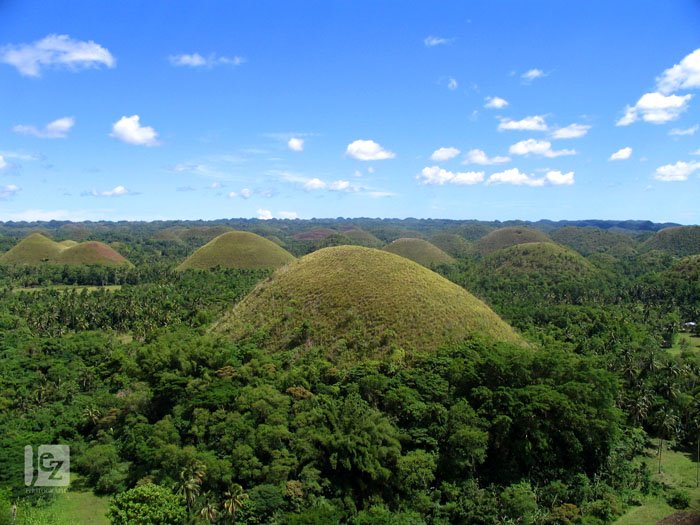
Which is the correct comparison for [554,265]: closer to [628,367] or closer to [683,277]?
[683,277]

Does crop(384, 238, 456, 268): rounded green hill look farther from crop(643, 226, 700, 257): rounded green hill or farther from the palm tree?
the palm tree

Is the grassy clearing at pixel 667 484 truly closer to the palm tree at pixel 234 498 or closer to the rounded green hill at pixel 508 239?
the palm tree at pixel 234 498

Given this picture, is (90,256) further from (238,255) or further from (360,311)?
(360,311)

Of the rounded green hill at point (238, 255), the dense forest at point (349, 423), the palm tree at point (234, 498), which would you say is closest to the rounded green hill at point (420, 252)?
the rounded green hill at point (238, 255)

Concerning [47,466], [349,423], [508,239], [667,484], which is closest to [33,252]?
[47,466]

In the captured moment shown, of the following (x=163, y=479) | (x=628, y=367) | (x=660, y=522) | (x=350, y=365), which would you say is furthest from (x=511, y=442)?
(x=163, y=479)

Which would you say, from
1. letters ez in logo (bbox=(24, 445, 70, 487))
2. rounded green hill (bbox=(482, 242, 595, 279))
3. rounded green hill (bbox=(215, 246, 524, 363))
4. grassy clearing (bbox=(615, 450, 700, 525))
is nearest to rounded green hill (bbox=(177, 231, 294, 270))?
rounded green hill (bbox=(482, 242, 595, 279))
